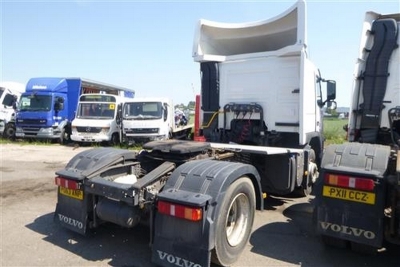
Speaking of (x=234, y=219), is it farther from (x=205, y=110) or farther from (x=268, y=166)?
(x=205, y=110)

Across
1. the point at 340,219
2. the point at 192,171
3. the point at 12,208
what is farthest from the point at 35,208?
the point at 340,219

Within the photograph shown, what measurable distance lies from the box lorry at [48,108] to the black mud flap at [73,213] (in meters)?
13.0

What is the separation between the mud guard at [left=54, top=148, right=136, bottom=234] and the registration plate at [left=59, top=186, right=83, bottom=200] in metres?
0.04

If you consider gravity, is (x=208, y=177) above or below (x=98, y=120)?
below

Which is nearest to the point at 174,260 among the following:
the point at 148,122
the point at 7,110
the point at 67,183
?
the point at 67,183

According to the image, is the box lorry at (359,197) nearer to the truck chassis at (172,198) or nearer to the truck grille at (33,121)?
the truck chassis at (172,198)

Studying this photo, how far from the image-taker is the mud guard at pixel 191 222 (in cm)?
305

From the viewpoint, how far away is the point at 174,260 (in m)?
3.16

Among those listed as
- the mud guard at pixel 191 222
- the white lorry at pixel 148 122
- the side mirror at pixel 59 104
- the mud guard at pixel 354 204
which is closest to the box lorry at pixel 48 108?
the side mirror at pixel 59 104

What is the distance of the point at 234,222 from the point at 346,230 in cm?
119

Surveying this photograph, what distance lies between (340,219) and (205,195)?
1.51 m

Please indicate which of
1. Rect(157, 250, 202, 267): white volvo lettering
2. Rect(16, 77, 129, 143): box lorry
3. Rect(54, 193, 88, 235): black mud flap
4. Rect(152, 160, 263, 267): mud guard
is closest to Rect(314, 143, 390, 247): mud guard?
Rect(152, 160, 263, 267): mud guard

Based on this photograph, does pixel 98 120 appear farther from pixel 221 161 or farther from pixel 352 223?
pixel 352 223

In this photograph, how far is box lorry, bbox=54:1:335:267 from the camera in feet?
10.5
